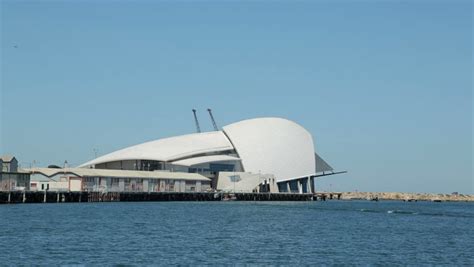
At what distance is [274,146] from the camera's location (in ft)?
492

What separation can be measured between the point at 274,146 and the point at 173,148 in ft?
59.5

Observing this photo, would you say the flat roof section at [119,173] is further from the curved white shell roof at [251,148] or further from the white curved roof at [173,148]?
the white curved roof at [173,148]

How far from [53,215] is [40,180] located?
148 ft

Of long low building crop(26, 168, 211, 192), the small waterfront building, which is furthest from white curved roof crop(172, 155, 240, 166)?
the small waterfront building

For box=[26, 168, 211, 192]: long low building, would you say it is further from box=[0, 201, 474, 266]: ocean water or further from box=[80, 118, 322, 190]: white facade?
box=[0, 201, 474, 266]: ocean water

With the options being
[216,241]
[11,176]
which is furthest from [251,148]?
[216,241]

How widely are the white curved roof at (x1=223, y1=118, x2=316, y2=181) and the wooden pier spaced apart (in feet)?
17.3

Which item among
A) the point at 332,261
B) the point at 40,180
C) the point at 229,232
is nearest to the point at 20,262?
the point at 332,261

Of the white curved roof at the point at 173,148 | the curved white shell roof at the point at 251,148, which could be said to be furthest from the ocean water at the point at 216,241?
the curved white shell roof at the point at 251,148

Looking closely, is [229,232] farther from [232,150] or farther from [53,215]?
[232,150]

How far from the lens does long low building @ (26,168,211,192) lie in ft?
390

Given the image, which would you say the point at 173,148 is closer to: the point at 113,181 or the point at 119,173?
the point at 119,173

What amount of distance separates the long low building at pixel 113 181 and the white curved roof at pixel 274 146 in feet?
33.6

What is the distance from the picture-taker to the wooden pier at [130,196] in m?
102
